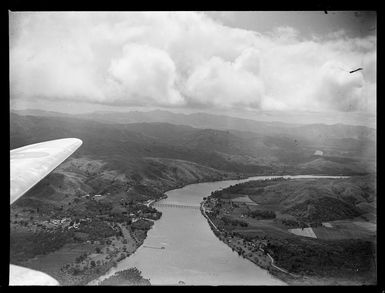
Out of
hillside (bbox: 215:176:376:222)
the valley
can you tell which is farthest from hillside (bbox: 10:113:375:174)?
hillside (bbox: 215:176:376:222)

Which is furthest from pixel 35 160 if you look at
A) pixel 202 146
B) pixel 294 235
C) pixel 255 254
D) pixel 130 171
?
pixel 294 235

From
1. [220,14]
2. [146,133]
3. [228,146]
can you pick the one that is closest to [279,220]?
[228,146]

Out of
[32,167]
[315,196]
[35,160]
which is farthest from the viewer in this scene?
[315,196]

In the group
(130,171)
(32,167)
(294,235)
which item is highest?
(32,167)

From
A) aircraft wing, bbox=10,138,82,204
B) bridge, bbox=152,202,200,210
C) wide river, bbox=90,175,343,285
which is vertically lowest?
wide river, bbox=90,175,343,285

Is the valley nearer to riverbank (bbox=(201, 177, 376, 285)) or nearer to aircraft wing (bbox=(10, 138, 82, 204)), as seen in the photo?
riverbank (bbox=(201, 177, 376, 285))

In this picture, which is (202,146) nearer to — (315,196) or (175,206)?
(175,206)
